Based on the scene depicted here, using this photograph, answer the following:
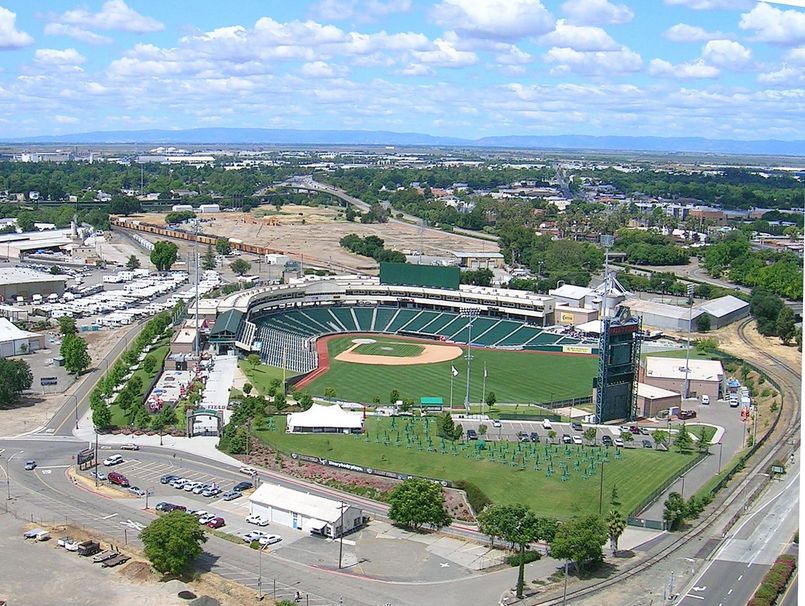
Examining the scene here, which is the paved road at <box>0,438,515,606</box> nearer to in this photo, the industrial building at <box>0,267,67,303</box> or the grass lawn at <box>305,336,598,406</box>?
the grass lawn at <box>305,336,598,406</box>

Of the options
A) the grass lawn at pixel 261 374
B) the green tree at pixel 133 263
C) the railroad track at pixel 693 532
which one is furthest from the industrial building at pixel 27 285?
the railroad track at pixel 693 532

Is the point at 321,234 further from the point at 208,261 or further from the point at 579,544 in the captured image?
the point at 579,544

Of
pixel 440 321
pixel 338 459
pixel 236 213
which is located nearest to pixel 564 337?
pixel 440 321

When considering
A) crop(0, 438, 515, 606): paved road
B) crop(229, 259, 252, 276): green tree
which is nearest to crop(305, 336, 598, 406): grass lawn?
crop(0, 438, 515, 606): paved road

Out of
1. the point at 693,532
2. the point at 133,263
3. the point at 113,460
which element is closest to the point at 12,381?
the point at 113,460

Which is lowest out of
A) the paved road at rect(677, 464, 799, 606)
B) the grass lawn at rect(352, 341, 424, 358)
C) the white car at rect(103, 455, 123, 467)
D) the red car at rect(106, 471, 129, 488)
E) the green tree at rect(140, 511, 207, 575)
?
the grass lawn at rect(352, 341, 424, 358)
